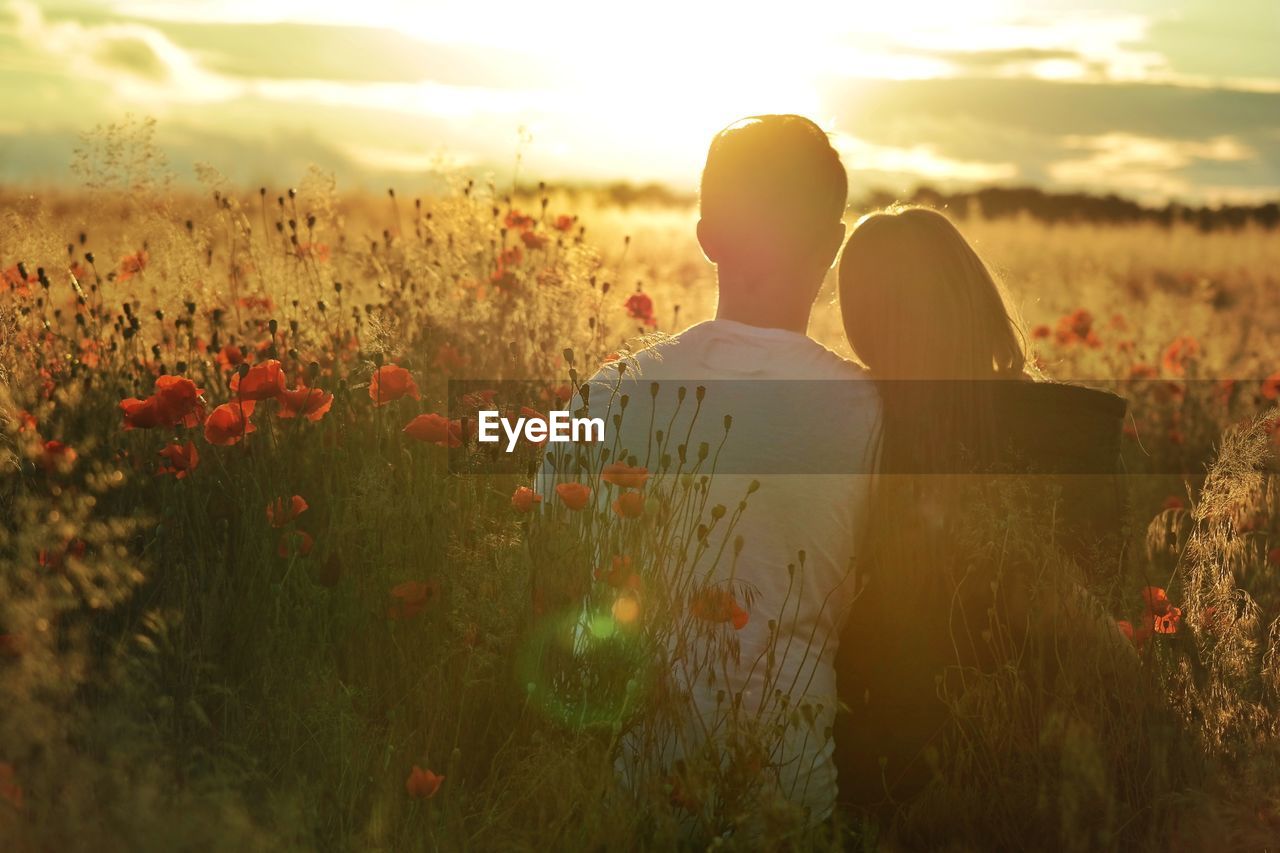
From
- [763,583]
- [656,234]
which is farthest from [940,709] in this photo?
[656,234]

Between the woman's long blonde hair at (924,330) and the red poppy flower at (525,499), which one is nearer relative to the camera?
the red poppy flower at (525,499)

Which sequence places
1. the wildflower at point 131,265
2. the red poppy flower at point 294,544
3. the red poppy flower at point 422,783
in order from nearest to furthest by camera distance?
the red poppy flower at point 422,783 → the red poppy flower at point 294,544 → the wildflower at point 131,265

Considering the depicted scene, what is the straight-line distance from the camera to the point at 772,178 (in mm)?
2805

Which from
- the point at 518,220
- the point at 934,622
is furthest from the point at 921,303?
the point at 518,220

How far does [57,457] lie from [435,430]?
2.90ft

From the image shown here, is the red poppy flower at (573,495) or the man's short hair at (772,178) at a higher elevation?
the man's short hair at (772,178)

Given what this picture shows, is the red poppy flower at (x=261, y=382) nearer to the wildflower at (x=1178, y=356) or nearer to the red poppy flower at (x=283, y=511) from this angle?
the red poppy flower at (x=283, y=511)

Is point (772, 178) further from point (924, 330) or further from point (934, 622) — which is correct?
point (934, 622)

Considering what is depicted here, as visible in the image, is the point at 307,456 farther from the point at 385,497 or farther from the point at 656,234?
the point at 656,234

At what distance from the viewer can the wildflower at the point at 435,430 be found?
8.83ft

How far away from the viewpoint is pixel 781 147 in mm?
2818

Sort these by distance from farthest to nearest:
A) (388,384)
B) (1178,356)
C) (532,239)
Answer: (1178,356), (532,239), (388,384)

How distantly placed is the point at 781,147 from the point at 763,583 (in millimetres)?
906

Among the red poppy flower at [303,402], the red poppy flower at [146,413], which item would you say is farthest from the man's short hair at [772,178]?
the red poppy flower at [146,413]
